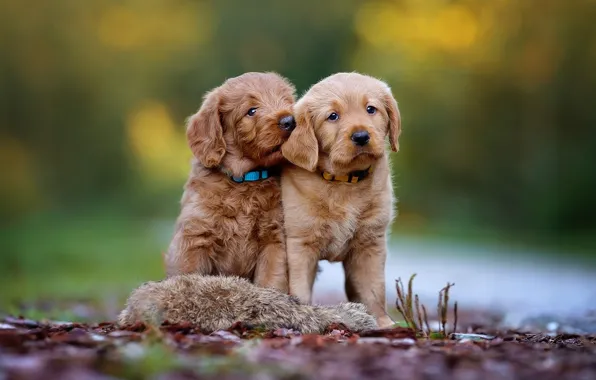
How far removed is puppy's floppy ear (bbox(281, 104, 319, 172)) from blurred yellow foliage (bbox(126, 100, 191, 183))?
1578 centimetres

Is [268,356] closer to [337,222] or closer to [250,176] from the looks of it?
[337,222]

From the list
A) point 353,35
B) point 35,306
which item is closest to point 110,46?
point 353,35

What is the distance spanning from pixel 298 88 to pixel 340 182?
11084 millimetres

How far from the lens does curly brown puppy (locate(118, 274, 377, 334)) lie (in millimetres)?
4934

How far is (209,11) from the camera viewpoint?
2347cm

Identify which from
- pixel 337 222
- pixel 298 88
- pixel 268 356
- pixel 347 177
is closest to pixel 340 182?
pixel 347 177

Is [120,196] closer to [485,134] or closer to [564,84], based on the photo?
[485,134]

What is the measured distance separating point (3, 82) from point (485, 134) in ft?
39.6

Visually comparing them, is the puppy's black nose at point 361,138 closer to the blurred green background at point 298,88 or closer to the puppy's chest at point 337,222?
the puppy's chest at point 337,222

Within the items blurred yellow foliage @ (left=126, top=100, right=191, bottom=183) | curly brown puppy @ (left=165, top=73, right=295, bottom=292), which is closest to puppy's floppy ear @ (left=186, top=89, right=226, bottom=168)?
curly brown puppy @ (left=165, top=73, right=295, bottom=292)

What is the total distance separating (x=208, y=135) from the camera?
6004 millimetres

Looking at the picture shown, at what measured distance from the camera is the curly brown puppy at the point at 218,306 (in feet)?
16.2

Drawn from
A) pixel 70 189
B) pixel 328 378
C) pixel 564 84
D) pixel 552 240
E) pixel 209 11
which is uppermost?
pixel 209 11

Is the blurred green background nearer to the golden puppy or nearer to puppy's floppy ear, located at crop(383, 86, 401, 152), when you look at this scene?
the golden puppy
